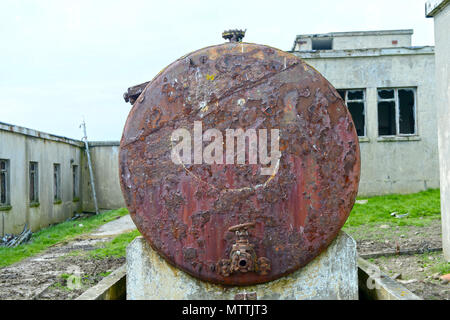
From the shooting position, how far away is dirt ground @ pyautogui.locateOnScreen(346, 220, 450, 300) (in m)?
4.93

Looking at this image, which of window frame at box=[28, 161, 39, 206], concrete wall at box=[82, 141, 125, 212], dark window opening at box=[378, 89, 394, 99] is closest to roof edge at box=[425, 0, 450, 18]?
dark window opening at box=[378, 89, 394, 99]

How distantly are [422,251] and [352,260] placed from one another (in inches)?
155

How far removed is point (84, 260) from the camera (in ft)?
25.3

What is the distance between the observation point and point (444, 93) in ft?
19.7

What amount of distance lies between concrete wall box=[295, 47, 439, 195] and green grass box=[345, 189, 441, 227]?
505 mm

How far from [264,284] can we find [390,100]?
1186 cm

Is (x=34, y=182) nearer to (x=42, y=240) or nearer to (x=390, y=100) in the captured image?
(x=42, y=240)

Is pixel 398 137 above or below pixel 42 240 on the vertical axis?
above

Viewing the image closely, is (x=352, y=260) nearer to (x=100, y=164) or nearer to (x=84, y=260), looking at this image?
(x=84, y=260)

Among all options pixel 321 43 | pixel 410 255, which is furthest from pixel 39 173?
pixel 321 43

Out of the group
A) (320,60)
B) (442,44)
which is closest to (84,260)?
(442,44)

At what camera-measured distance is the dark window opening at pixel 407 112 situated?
556 inches

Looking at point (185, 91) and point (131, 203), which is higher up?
point (185, 91)

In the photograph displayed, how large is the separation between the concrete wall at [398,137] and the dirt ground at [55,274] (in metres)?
8.38
